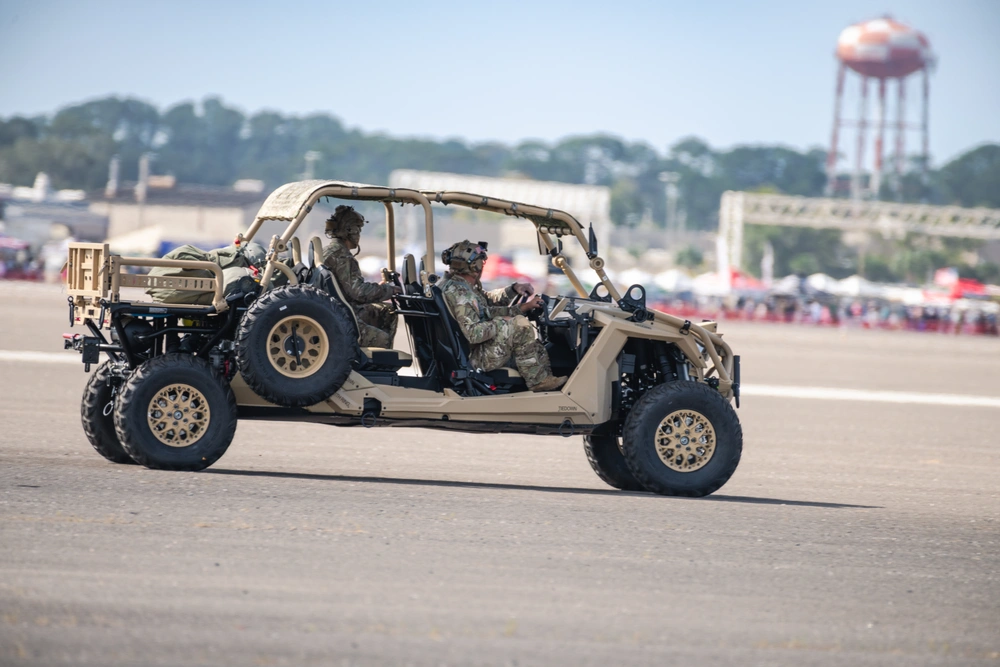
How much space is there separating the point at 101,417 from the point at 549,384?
3.17m

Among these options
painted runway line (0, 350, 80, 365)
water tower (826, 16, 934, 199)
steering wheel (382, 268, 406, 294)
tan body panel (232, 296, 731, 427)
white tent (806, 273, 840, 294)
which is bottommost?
painted runway line (0, 350, 80, 365)

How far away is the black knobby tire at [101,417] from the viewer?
9.66 m

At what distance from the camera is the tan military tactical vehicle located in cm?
902

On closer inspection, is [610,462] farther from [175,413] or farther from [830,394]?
[830,394]

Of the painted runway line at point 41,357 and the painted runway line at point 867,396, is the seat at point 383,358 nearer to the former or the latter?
the painted runway line at point 41,357

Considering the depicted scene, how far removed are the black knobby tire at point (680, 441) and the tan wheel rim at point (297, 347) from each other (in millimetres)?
2228

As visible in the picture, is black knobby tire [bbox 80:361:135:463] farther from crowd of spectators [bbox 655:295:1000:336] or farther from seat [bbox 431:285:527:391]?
crowd of spectators [bbox 655:295:1000:336]

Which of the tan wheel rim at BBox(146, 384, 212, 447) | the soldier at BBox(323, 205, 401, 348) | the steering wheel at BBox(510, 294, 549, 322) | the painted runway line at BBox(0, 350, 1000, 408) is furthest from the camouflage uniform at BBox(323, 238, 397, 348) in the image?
the painted runway line at BBox(0, 350, 1000, 408)

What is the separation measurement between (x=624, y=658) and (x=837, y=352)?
3318 centimetres

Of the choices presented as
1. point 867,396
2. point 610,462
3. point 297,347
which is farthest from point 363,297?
point 867,396

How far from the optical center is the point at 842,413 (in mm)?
19094

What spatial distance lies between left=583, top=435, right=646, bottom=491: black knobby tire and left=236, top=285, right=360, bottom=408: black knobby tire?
7.46 feet

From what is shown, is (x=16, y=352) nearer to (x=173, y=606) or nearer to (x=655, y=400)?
(x=655, y=400)

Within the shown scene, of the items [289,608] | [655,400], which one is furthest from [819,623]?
[655,400]
